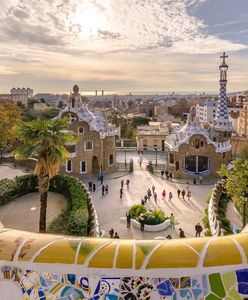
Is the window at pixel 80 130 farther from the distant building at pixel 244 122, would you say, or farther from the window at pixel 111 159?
the distant building at pixel 244 122

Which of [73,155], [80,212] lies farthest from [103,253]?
[73,155]

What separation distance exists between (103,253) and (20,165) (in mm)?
35362

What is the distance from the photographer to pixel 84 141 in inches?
1486

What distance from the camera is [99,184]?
34.4 metres

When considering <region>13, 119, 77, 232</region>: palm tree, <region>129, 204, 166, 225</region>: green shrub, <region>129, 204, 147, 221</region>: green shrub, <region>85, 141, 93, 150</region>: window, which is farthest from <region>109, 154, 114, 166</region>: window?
<region>13, 119, 77, 232</region>: palm tree

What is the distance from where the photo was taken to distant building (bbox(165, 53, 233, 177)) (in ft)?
122

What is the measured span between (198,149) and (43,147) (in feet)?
79.3

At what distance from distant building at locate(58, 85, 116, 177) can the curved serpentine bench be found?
30935mm

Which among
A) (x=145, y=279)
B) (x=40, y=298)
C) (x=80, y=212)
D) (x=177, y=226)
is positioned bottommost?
(x=177, y=226)

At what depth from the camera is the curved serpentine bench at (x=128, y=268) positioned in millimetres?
5582

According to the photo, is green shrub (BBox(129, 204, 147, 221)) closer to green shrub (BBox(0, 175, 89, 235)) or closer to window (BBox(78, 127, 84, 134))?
green shrub (BBox(0, 175, 89, 235))

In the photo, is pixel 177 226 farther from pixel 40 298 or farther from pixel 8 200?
pixel 40 298

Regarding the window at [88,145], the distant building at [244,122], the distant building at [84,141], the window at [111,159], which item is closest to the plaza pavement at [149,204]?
the window at [111,159]

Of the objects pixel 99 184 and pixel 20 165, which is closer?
pixel 99 184
